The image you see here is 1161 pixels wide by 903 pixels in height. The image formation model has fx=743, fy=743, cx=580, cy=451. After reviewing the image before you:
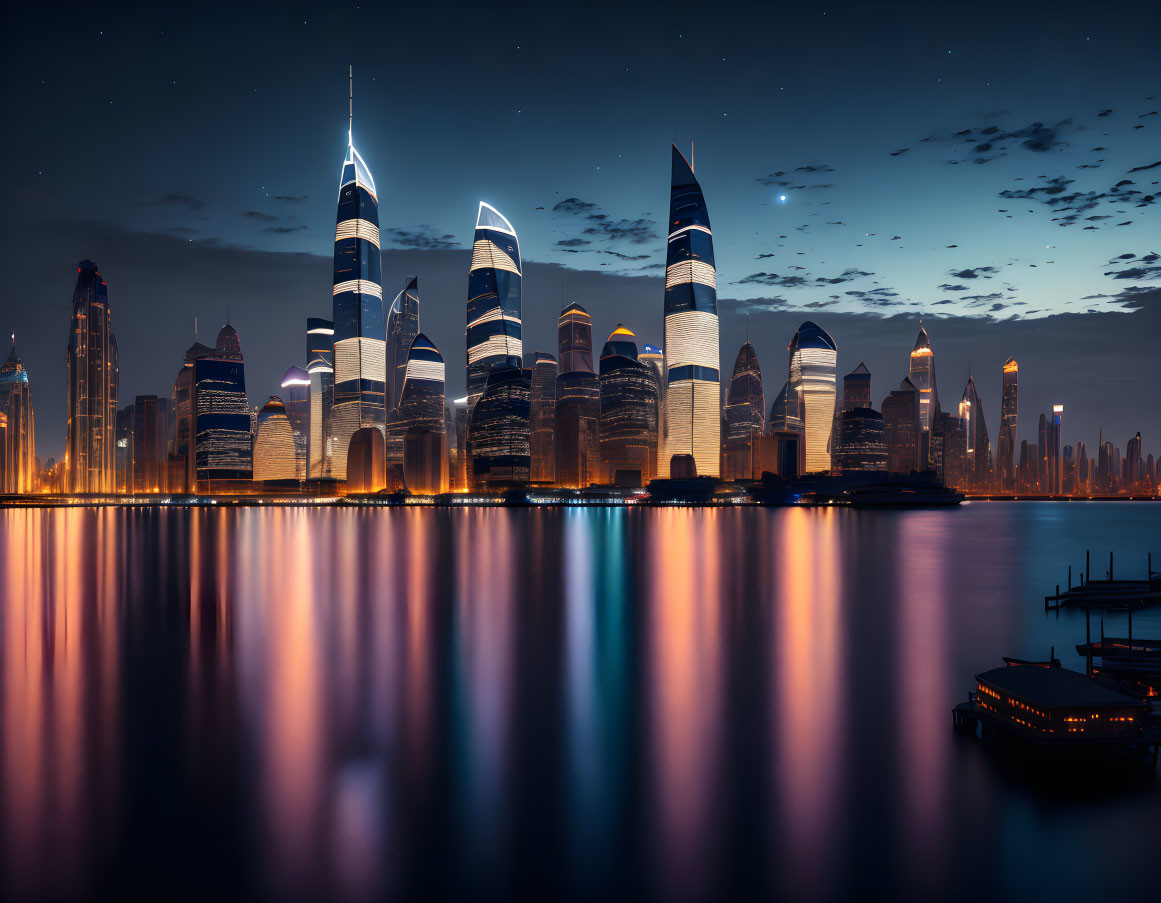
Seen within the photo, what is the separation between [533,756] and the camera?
2295 centimetres

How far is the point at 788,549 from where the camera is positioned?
323 ft

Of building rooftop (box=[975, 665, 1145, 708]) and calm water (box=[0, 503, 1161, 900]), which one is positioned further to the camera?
building rooftop (box=[975, 665, 1145, 708])

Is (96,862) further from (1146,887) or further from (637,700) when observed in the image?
(1146,887)

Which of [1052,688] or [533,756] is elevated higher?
[1052,688]

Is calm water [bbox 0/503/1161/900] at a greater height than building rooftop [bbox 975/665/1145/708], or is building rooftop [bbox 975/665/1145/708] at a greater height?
building rooftop [bbox 975/665/1145/708]

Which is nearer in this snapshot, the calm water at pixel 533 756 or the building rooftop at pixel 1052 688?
the calm water at pixel 533 756

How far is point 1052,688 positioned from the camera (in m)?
24.0

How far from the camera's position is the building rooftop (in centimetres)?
2289

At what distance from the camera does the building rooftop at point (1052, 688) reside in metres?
22.9

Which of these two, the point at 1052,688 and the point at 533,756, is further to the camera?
the point at 1052,688

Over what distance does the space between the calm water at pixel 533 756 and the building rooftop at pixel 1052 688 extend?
1946mm

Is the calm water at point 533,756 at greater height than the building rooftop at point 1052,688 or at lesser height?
lesser

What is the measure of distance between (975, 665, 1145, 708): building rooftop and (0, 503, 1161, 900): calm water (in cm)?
195

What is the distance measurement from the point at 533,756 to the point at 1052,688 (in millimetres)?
16798
